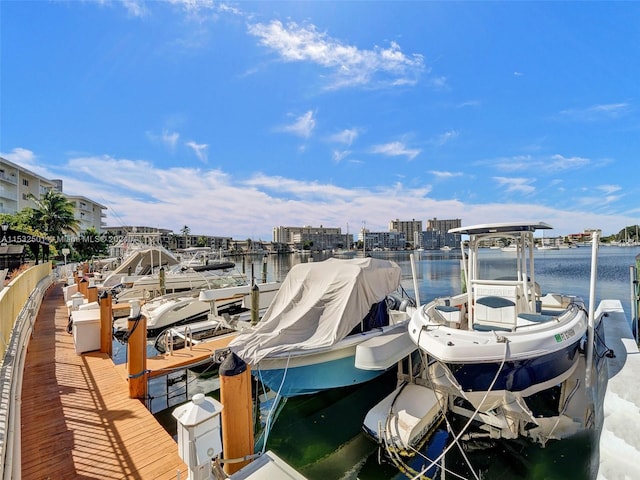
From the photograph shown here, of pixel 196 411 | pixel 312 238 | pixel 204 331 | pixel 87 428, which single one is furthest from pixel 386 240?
pixel 196 411

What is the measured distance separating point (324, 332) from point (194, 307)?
919 cm

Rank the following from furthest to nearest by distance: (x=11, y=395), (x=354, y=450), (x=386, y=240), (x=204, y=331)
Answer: (x=386, y=240)
(x=204, y=331)
(x=354, y=450)
(x=11, y=395)

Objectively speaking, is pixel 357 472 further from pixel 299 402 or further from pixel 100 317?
pixel 100 317

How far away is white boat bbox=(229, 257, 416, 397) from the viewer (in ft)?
21.4

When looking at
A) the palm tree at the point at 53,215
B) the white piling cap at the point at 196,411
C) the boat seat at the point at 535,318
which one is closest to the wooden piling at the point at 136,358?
the white piling cap at the point at 196,411

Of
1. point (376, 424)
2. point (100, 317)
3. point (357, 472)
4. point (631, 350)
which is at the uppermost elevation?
point (100, 317)

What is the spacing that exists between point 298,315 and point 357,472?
3.17 m

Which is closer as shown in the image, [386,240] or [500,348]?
[500,348]

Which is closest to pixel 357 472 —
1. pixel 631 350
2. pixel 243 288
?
pixel 631 350

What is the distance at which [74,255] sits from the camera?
46125 millimetres

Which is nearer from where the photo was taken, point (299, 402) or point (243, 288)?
point (299, 402)

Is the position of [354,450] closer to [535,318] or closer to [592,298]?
[535,318]

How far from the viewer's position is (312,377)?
6883 millimetres

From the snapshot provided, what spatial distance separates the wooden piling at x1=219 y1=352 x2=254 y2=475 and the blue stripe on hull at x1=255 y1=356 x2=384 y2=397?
2.68m
